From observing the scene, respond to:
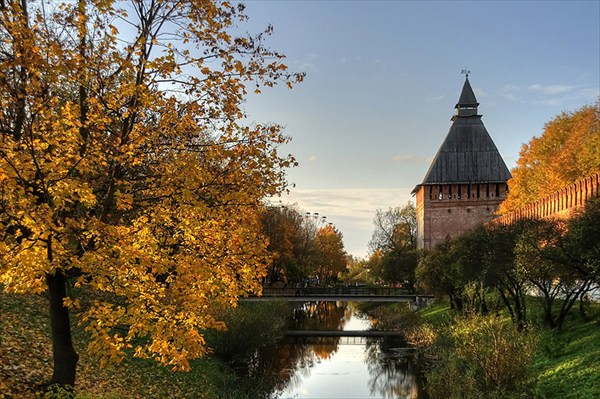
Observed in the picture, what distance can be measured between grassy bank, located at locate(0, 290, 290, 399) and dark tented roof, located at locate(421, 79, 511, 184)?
3465 cm

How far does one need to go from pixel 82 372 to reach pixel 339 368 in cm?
1315

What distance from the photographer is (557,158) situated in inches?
1351

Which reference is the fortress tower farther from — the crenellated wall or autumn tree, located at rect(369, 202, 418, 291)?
the crenellated wall

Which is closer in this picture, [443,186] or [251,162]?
[251,162]

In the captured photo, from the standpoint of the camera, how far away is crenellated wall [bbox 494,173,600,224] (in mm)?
18720

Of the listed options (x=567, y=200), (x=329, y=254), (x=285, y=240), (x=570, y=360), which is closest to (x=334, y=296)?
(x=285, y=240)

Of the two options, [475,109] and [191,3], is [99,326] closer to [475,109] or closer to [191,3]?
[191,3]

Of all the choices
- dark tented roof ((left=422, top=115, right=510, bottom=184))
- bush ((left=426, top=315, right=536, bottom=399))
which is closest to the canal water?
bush ((left=426, top=315, right=536, bottom=399))

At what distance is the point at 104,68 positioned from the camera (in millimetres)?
6453

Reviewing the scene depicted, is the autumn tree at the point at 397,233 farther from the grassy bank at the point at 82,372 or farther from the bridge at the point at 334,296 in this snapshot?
the grassy bank at the point at 82,372

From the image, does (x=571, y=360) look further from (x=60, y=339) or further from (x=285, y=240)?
(x=285, y=240)

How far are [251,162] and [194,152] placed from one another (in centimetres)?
103

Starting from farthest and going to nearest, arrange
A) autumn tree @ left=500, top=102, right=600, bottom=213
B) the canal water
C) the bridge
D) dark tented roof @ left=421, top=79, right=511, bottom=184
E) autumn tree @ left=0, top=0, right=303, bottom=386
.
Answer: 1. dark tented roof @ left=421, top=79, right=511, bottom=184
2. the bridge
3. autumn tree @ left=500, top=102, right=600, bottom=213
4. the canal water
5. autumn tree @ left=0, top=0, right=303, bottom=386

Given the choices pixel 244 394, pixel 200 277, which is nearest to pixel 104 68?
pixel 200 277
